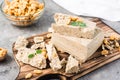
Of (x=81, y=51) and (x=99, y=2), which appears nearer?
(x=81, y=51)

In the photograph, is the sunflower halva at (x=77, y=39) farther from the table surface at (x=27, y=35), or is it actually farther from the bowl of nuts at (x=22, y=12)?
the bowl of nuts at (x=22, y=12)

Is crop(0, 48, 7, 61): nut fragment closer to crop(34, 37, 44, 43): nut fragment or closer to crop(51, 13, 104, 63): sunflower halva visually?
crop(34, 37, 44, 43): nut fragment

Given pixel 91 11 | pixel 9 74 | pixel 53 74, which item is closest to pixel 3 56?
pixel 9 74

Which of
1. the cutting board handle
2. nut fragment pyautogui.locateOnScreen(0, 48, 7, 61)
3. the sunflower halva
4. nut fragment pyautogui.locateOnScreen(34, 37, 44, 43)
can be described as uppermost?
the sunflower halva

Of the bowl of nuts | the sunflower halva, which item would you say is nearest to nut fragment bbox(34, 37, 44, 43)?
the sunflower halva

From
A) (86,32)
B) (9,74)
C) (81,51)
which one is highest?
(86,32)

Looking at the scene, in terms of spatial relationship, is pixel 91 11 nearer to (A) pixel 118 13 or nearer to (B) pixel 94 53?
(A) pixel 118 13

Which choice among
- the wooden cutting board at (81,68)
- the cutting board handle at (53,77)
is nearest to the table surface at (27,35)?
the wooden cutting board at (81,68)
